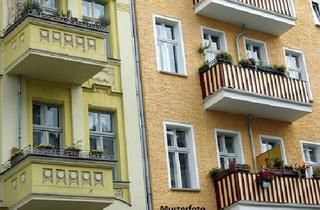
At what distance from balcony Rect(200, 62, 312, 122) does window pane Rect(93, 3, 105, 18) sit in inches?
155

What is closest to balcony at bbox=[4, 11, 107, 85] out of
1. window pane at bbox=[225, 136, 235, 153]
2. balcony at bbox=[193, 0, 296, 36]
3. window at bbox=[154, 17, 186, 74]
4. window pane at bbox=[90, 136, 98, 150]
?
window pane at bbox=[90, 136, 98, 150]

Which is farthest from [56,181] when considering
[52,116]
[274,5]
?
[274,5]

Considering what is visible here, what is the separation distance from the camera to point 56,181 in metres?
16.2

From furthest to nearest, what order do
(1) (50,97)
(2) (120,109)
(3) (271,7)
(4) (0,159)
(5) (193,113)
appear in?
(3) (271,7)
(5) (193,113)
(2) (120,109)
(1) (50,97)
(4) (0,159)

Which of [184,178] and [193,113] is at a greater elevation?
[193,113]

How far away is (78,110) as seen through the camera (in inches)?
733

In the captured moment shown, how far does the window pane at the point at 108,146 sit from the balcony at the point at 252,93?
12.6ft

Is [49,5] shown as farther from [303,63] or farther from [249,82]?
[303,63]

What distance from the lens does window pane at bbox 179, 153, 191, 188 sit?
66.2 feet

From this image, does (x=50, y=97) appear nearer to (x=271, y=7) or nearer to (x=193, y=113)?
(x=193, y=113)

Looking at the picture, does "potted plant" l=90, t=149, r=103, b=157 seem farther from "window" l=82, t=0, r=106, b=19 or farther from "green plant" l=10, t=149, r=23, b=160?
"window" l=82, t=0, r=106, b=19

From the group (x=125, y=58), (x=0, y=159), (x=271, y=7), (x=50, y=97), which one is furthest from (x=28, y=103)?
(x=271, y=7)

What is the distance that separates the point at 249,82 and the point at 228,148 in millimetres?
2361

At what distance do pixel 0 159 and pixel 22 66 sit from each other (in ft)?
8.59
